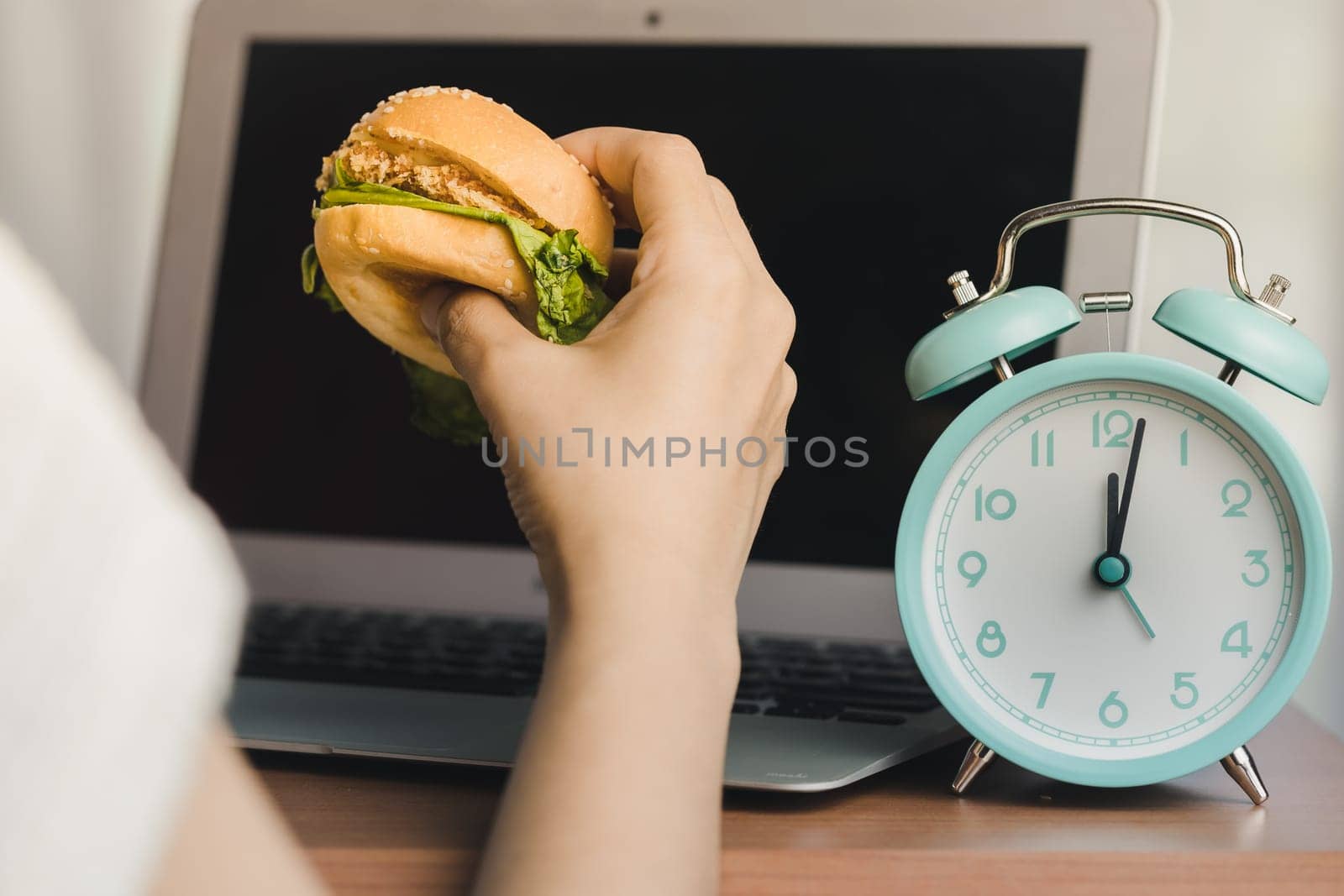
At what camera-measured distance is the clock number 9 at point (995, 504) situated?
65 centimetres

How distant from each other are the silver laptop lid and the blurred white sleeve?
814mm

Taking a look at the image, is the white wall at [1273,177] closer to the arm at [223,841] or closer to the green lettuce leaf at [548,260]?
the green lettuce leaf at [548,260]

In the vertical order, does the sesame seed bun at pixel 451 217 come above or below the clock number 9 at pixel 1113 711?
above

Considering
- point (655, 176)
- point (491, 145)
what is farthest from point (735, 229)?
point (491, 145)

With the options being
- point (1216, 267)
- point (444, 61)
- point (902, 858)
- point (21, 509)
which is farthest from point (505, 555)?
point (1216, 267)

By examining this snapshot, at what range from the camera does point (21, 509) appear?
287 millimetres

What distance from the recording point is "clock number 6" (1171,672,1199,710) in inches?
24.5

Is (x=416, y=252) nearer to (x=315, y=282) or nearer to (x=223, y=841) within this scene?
(x=315, y=282)

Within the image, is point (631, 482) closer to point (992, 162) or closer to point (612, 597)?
point (612, 597)

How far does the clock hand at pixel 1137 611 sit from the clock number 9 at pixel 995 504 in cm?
8

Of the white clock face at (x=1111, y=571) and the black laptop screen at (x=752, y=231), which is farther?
the black laptop screen at (x=752, y=231)

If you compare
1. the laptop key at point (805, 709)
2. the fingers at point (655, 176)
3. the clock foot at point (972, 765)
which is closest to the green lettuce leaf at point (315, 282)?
the fingers at point (655, 176)

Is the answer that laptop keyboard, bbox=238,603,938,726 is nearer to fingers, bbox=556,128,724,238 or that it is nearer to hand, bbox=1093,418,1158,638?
hand, bbox=1093,418,1158,638

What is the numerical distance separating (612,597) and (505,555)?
654 mm
